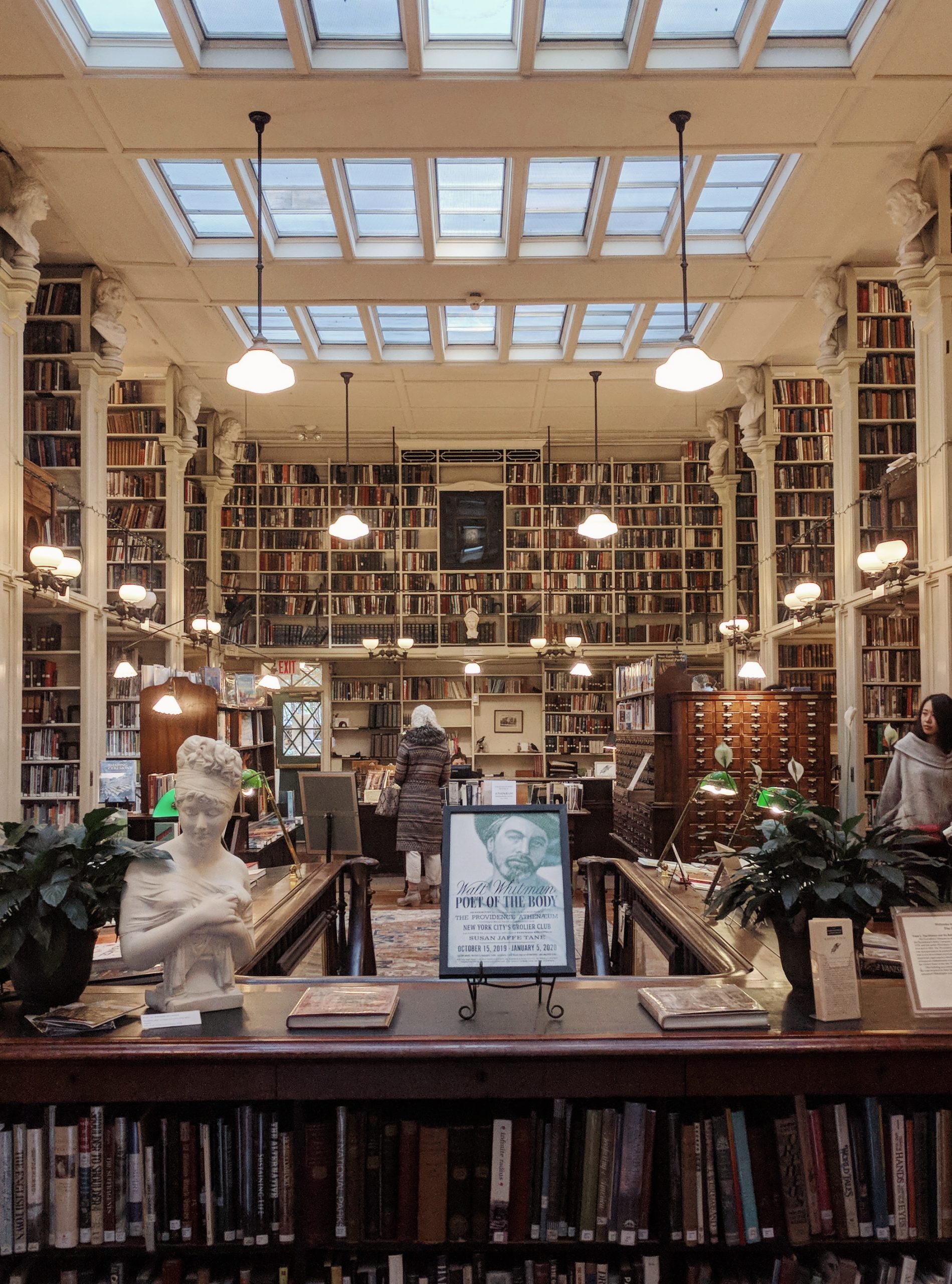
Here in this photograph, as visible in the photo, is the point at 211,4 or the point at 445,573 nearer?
the point at 211,4

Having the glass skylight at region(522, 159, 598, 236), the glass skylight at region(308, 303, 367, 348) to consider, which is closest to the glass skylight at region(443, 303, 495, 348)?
the glass skylight at region(308, 303, 367, 348)

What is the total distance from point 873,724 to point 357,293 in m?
5.13

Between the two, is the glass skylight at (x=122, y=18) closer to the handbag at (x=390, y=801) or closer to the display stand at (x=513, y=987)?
the display stand at (x=513, y=987)

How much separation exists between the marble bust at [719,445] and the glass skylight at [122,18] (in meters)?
7.62

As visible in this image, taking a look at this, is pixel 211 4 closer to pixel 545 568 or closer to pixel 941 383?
pixel 941 383

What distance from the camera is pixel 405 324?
8.53 m

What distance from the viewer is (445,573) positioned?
12.2 metres

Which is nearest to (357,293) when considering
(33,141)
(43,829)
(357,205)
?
(357,205)

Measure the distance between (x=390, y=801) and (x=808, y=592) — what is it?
3.70 m

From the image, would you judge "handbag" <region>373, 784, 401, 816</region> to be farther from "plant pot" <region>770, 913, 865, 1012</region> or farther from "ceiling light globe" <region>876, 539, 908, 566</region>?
"plant pot" <region>770, 913, 865, 1012</region>

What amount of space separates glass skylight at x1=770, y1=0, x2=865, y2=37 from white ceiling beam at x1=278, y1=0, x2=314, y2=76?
7.37 feet

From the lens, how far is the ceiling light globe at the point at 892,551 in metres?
6.04

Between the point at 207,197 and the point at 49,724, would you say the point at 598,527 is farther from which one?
the point at 49,724

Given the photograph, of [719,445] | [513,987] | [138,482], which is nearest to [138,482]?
[138,482]
